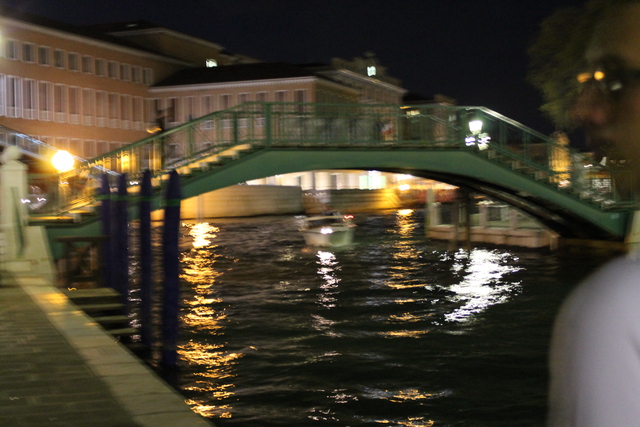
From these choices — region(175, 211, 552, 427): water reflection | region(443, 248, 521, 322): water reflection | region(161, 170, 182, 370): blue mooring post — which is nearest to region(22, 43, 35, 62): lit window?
region(175, 211, 552, 427): water reflection

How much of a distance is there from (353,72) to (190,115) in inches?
1045

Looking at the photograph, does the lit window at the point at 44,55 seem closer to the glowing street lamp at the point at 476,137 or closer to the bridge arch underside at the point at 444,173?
the bridge arch underside at the point at 444,173

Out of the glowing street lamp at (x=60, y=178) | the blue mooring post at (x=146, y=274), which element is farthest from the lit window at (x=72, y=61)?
the blue mooring post at (x=146, y=274)

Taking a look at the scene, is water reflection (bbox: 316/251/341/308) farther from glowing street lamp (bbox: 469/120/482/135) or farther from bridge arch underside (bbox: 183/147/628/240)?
glowing street lamp (bbox: 469/120/482/135)

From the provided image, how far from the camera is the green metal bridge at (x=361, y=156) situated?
19906mm

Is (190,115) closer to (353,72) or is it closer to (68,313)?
(353,72)

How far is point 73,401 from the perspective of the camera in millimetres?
5027

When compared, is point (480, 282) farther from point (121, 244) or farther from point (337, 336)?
point (121, 244)

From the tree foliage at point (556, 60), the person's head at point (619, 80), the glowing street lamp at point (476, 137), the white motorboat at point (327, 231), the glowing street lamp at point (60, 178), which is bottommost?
the white motorboat at point (327, 231)

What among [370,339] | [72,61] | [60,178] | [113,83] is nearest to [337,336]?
[370,339]

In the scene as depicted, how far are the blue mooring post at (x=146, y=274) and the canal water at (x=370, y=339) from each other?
583mm

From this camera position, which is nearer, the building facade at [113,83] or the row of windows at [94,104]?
the row of windows at [94,104]

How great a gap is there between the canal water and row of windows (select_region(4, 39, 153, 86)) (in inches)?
1122

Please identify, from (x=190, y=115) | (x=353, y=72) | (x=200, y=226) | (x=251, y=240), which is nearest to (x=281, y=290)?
(x=251, y=240)
